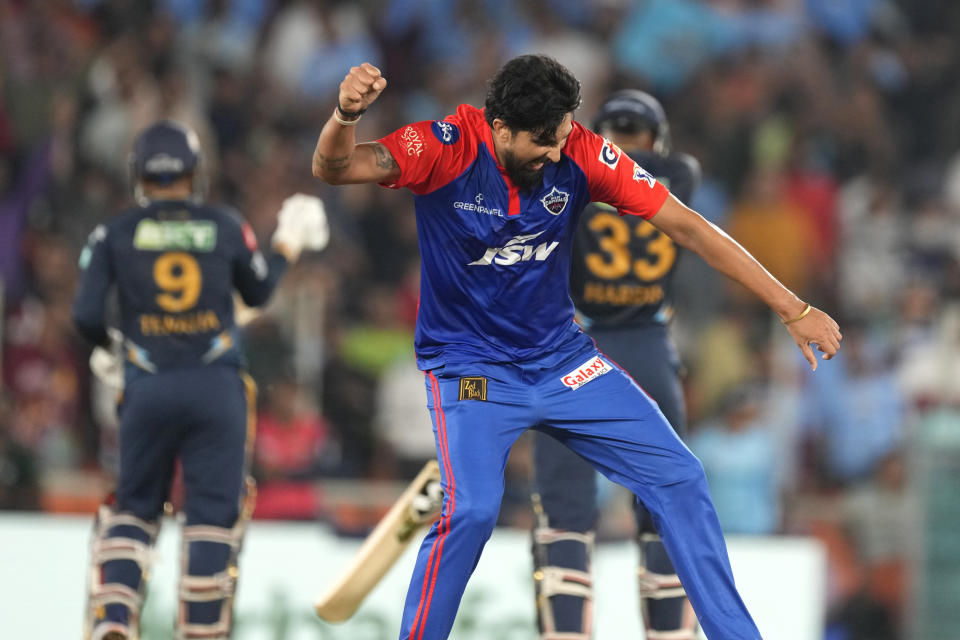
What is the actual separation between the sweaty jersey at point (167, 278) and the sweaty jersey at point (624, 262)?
1630mm

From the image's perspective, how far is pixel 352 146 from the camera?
207 inches

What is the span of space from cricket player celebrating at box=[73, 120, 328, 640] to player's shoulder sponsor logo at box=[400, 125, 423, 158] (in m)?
1.95

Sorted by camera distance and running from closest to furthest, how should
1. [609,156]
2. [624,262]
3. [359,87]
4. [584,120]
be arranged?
1. [359,87]
2. [609,156]
3. [624,262]
4. [584,120]

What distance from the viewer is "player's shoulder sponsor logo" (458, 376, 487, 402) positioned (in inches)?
Result: 224

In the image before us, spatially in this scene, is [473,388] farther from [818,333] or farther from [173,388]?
[173,388]

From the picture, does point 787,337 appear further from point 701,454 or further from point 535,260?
point 535,260

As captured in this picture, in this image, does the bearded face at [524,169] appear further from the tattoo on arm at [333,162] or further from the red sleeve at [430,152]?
the tattoo on arm at [333,162]

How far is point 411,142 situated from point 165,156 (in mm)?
2117

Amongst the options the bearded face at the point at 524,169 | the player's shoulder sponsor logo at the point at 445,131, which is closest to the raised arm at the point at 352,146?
the player's shoulder sponsor logo at the point at 445,131

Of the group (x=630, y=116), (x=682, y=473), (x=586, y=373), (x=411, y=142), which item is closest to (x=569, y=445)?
(x=586, y=373)

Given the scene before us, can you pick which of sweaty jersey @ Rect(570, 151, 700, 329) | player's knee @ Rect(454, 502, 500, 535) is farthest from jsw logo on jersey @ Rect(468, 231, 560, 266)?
sweaty jersey @ Rect(570, 151, 700, 329)

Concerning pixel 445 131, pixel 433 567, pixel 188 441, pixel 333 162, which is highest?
pixel 445 131

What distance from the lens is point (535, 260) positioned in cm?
578

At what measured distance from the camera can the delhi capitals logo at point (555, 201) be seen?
5.69 meters
